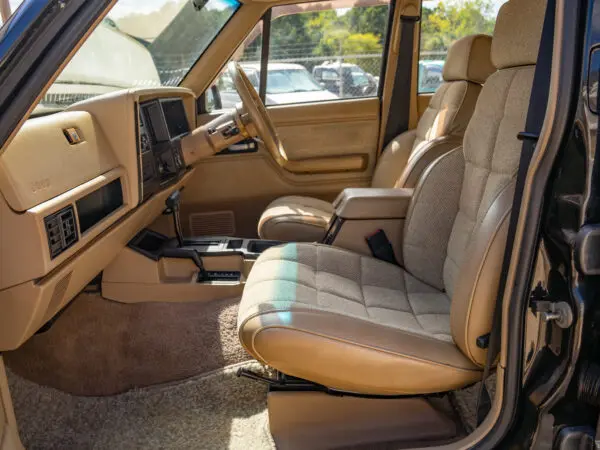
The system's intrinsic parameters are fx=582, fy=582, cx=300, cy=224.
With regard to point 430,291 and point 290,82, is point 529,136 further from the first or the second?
point 290,82

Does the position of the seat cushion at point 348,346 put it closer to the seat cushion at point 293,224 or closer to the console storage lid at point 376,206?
the console storage lid at point 376,206

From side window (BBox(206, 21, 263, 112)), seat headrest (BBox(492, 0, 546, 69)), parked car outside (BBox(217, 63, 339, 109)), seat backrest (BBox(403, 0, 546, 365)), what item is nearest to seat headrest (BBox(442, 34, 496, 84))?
seat backrest (BBox(403, 0, 546, 365))

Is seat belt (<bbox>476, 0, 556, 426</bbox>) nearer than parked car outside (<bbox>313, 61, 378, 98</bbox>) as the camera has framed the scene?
Yes

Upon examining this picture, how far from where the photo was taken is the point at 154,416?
186 centimetres

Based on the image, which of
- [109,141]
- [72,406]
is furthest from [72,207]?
[72,406]

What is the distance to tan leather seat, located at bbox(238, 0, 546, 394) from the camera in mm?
1324

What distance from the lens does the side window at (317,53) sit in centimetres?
301

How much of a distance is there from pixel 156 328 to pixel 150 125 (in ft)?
2.57

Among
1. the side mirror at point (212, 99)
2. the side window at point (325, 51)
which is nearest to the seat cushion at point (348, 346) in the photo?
the side mirror at point (212, 99)

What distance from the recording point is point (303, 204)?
283 cm

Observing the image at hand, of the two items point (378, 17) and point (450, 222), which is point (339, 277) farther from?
point (378, 17)

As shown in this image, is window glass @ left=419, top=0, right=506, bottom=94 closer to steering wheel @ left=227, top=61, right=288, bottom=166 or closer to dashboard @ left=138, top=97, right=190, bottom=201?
steering wheel @ left=227, top=61, right=288, bottom=166

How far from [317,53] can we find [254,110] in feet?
3.34

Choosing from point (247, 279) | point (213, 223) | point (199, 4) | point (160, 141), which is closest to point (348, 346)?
point (247, 279)
